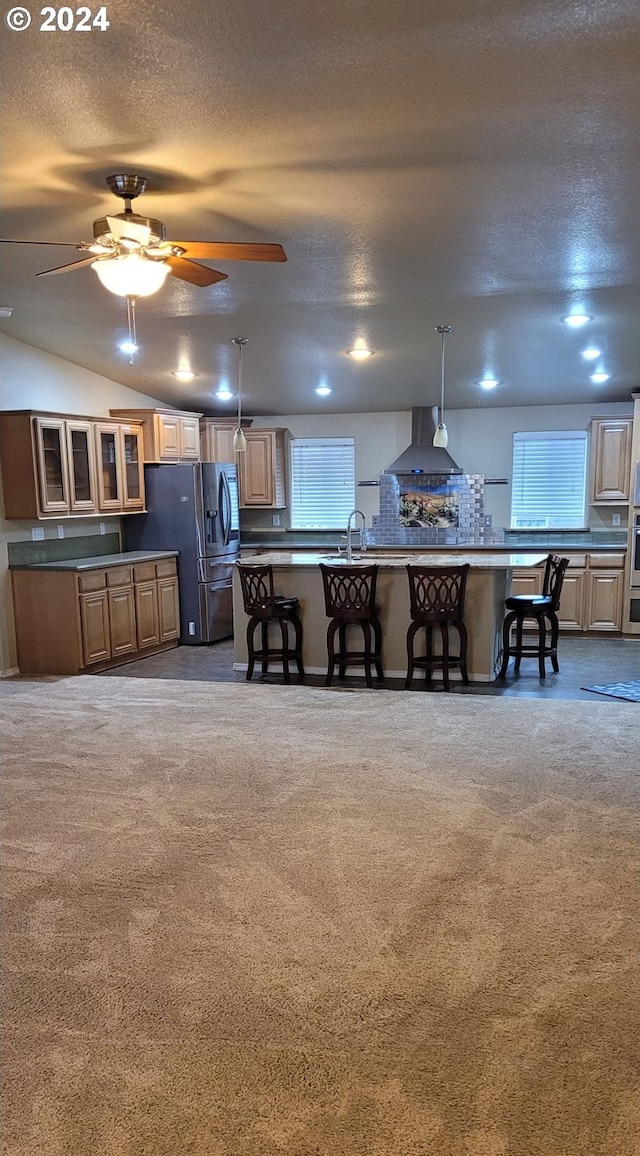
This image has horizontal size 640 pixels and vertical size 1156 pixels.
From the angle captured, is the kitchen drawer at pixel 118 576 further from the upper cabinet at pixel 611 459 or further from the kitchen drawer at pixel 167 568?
the upper cabinet at pixel 611 459

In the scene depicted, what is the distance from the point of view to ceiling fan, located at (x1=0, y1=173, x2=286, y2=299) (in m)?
2.72

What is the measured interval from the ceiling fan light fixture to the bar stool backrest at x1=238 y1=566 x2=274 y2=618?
2.89m

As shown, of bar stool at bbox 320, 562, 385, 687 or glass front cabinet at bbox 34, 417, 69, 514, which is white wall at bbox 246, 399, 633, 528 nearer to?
bar stool at bbox 320, 562, 385, 687

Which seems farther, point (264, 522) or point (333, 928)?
point (264, 522)

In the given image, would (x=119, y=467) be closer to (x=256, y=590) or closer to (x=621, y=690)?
(x=256, y=590)

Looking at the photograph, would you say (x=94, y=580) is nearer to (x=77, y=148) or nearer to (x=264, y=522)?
(x=264, y=522)

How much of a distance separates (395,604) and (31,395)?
331 cm

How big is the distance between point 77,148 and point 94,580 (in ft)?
12.2

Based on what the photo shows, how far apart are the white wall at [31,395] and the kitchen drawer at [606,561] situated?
4622 millimetres

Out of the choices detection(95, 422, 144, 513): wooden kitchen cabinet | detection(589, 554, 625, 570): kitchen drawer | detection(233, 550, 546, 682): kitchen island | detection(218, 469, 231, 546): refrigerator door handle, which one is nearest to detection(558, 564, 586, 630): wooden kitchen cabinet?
detection(589, 554, 625, 570): kitchen drawer

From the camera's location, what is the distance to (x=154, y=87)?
2.36 m

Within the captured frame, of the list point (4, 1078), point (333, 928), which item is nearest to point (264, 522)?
point (333, 928)

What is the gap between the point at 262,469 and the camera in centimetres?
811

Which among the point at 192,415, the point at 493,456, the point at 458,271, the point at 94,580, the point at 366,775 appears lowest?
the point at 366,775
